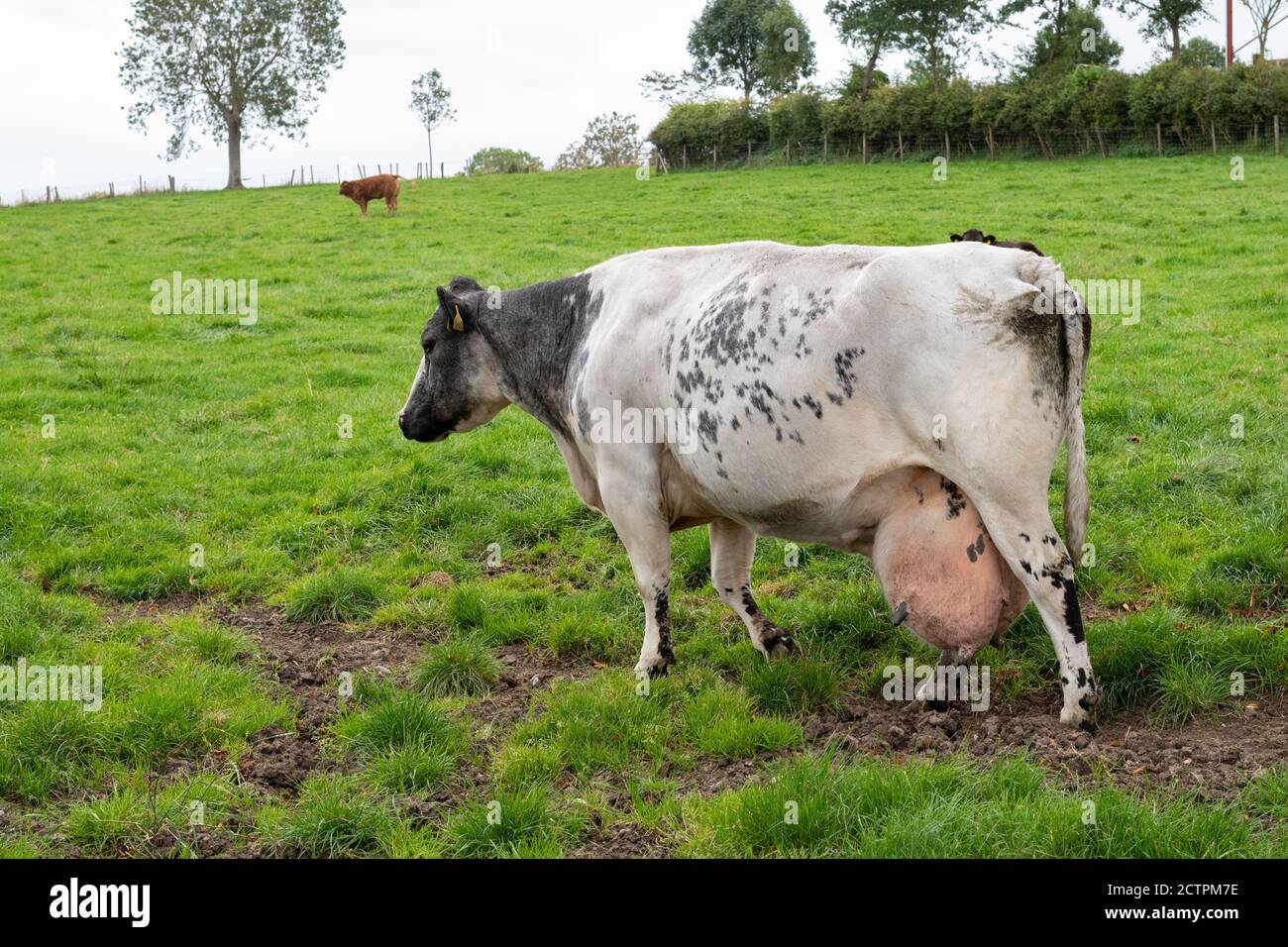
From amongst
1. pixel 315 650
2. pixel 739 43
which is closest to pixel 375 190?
pixel 315 650

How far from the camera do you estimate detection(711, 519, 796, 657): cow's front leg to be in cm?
666

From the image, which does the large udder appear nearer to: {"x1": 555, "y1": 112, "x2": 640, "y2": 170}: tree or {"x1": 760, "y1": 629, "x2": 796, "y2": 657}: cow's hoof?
{"x1": 760, "y1": 629, "x2": 796, "y2": 657}: cow's hoof

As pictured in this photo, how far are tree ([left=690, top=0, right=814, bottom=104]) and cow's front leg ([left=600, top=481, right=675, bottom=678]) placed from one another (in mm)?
55017

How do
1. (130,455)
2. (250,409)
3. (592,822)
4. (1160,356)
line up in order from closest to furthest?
(592,822) < (130,455) < (1160,356) < (250,409)

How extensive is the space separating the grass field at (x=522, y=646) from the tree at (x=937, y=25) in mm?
40346

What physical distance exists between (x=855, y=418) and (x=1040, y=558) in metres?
0.99

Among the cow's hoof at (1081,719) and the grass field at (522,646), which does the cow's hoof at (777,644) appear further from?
the cow's hoof at (1081,719)

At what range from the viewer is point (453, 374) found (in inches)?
295

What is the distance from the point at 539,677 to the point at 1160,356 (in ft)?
26.7

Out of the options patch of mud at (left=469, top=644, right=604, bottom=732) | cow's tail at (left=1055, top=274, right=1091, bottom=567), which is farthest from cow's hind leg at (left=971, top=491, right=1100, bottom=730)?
patch of mud at (left=469, top=644, right=604, bottom=732)

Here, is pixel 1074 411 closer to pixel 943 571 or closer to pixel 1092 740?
pixel 943 571

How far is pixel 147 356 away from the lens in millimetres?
14656
